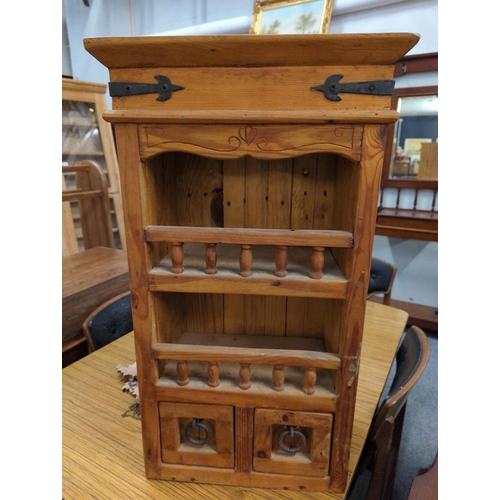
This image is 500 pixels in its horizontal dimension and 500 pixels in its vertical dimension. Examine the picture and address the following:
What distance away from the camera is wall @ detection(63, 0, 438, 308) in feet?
6.95

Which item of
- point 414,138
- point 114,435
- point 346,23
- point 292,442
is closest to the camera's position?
point 292,442

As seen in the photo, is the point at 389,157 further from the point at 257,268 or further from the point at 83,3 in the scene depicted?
the point at 83,3

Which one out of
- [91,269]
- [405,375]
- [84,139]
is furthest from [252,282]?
[84,139]

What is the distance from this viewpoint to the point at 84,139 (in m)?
3.04

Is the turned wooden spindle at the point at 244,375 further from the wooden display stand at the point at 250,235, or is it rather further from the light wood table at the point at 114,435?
the light wood table at the point at 114,435

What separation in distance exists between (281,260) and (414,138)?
2.20 meters

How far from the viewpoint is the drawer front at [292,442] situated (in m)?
0.70

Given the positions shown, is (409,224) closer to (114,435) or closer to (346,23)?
(346,23)

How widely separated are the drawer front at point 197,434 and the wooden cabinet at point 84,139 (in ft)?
7.40

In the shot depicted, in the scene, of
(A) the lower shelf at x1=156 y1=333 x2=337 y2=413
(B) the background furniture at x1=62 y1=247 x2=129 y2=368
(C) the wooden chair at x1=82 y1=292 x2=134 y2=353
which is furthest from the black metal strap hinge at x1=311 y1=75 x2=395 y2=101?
(B) the background furniture at x1=62 y1=247 x2=129 y2=368

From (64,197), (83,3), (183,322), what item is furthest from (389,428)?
(83,3)

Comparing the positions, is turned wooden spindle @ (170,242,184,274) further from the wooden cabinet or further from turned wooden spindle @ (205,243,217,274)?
the wooden cabinet

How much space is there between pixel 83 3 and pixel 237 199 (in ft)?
9.80

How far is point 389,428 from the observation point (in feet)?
2.34
